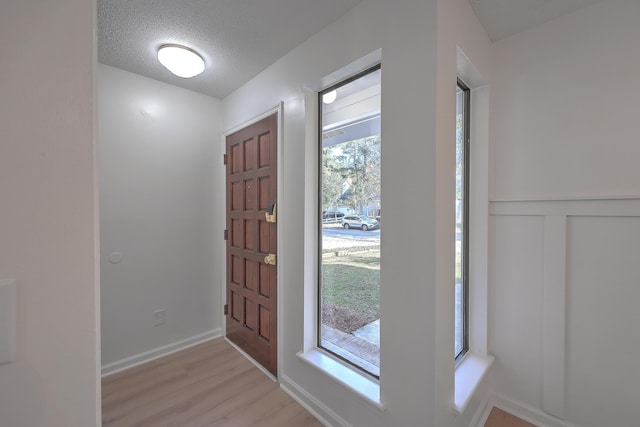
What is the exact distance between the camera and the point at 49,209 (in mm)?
476

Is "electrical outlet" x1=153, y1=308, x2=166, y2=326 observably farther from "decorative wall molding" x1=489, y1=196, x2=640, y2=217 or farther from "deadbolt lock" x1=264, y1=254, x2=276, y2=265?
"decorative wall molding" x1=489, y1=196, x2=640, y2=217

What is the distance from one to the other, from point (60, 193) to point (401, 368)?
1453 mm

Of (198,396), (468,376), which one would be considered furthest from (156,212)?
(468,376)

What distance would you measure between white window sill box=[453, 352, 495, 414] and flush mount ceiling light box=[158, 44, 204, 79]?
2.69m

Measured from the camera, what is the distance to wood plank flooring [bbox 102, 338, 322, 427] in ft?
5.53

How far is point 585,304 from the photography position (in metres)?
1.50

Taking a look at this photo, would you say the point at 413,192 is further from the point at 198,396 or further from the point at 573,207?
the point at 198,396

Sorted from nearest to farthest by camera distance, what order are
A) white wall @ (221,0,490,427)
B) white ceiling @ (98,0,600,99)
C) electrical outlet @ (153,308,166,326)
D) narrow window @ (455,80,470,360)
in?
1. white wall @ (221,0,490,427)
2. white ceiling @ (98,0,600,99)
3. narrow window @ (455,80,470,360)
4. electrical outlet @ (153,308,166,326)

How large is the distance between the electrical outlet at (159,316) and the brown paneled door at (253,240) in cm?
58

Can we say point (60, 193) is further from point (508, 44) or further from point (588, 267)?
point (508, 44)

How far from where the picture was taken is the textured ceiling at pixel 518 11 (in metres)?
1.43

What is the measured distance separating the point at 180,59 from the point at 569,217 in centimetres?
272

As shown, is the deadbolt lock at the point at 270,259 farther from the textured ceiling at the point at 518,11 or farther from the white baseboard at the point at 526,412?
the textured ceiling at the point at 518,11

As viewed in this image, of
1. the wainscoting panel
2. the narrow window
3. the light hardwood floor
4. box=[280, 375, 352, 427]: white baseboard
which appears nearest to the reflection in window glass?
the narrow window
